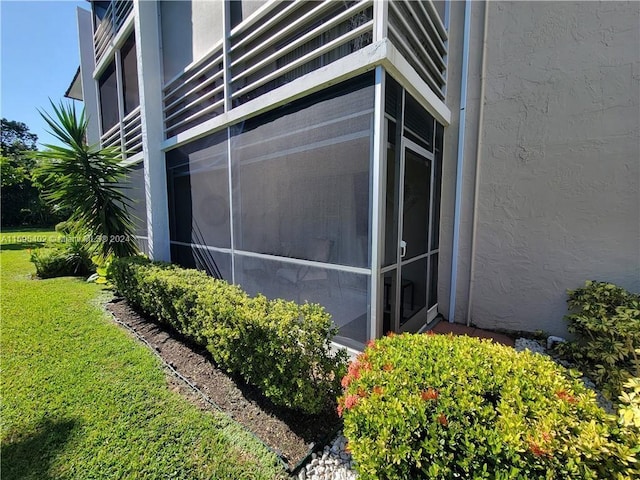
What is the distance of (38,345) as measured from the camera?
3568 millimetres

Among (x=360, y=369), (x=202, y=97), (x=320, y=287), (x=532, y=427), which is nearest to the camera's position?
(x=532, y=427)

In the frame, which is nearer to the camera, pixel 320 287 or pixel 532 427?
pixel 532 427

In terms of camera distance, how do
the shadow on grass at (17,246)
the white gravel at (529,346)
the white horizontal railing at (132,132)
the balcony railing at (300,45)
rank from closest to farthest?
the balcony railing at (300,45) → the white gravel at (529,346) → the white horizontal railing at (132,132) → the shadow on grass at (17,246)

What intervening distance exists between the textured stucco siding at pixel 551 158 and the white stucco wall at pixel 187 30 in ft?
13.7

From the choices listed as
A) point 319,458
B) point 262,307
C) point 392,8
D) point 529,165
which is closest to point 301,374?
point 319,458

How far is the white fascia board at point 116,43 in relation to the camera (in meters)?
6.19

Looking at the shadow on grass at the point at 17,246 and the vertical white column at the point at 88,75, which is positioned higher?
the vertical white column at the point at 88,75

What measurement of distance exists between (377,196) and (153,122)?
232 inches

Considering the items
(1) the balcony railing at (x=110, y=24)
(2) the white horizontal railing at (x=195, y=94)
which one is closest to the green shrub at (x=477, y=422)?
(2) the white horizontal railing at (x=195, y=94)

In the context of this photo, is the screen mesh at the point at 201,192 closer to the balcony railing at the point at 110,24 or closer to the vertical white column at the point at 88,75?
the balcony railing at the point at 110,24

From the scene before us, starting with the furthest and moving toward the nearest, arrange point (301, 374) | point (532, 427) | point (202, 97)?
1. point (202, 97)
2. point (301, 374)
3. point (532, 427)

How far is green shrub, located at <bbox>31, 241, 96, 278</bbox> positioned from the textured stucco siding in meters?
9.51

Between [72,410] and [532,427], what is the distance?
143 inches

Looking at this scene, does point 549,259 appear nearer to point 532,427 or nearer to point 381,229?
point 381,229
